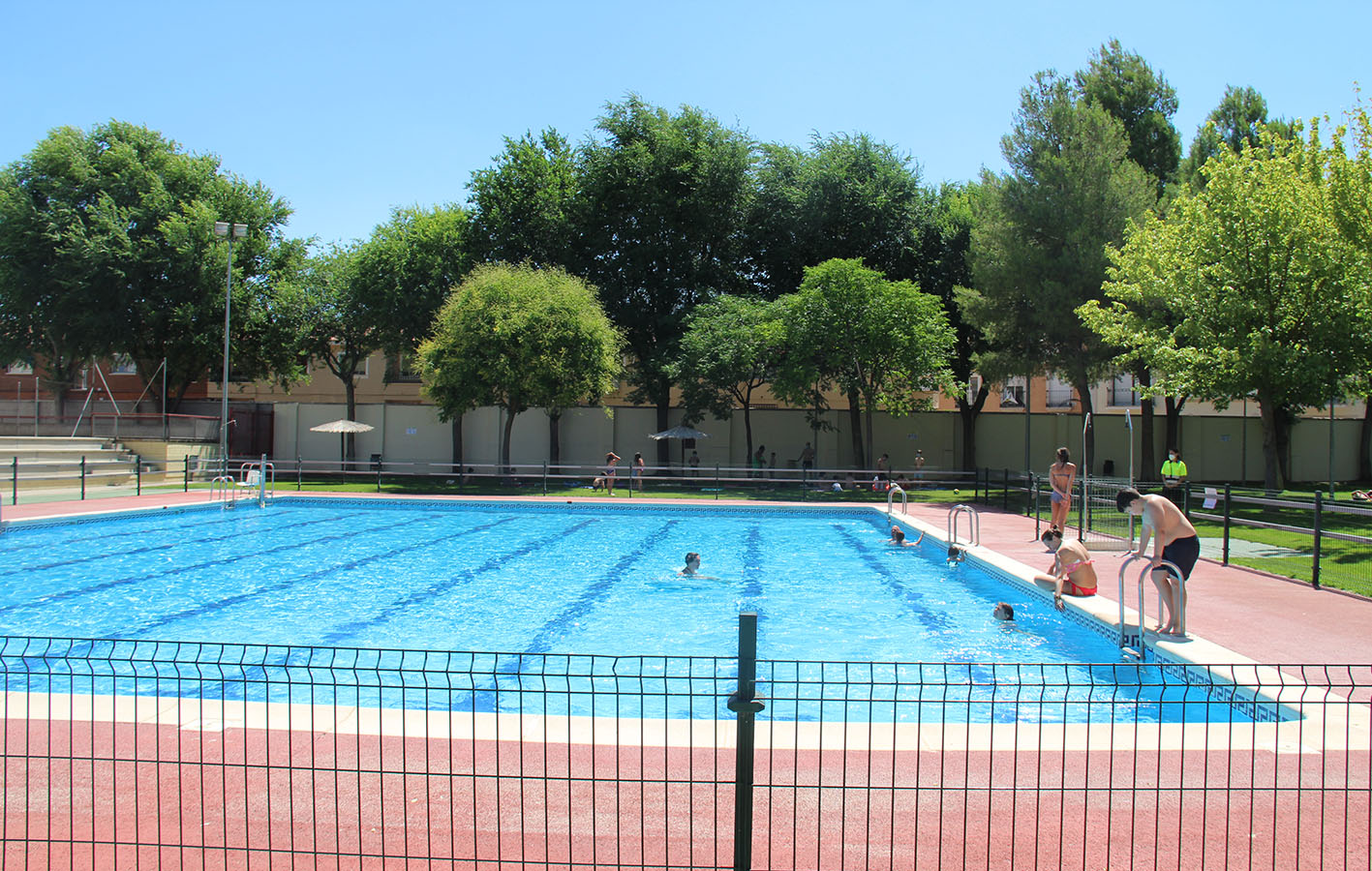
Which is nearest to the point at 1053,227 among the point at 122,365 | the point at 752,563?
the point at 752,563

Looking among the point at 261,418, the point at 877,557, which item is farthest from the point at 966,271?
the point at 261,418

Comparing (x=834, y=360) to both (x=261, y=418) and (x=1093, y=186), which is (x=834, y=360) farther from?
(x=261, y=418)

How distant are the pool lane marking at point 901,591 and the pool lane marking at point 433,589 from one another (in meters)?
6.15

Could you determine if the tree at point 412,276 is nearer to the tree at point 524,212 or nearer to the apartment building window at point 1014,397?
the tree at point 524,212

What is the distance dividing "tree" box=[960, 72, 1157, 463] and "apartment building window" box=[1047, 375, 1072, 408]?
16.1m

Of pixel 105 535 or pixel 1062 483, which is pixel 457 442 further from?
pixel 1062 483

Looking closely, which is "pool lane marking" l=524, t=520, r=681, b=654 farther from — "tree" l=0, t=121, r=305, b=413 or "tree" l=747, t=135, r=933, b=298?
"tree" l=0, t=121, r=305, b=413

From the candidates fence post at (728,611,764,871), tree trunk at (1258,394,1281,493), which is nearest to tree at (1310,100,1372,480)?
tree trunk at (1258,394,1281,493)

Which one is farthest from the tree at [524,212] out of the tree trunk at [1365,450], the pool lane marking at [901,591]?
the tree trunk at [1365,450]

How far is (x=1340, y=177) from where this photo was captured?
53.3 feet

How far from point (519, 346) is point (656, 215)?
363 inches

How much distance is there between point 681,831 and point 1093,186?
27925 millimetres

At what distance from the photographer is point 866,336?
27.6 meters

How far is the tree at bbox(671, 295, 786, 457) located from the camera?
1138 inches
